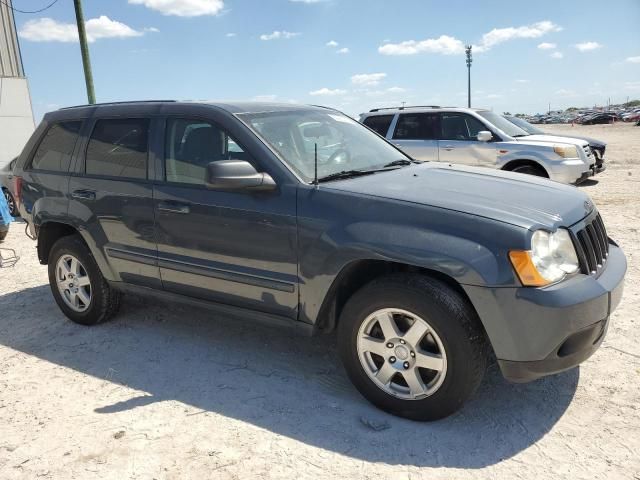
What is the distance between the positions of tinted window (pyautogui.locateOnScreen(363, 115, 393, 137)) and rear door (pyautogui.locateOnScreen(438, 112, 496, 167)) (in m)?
1.06

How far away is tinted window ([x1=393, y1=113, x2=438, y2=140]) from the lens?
10.5 metres

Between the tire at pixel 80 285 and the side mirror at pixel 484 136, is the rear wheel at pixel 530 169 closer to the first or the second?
the side mirror at pixel 484 136

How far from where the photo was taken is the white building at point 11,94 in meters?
15.3

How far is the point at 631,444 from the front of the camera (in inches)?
110

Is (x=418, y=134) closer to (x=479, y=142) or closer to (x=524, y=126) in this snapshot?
(x=479, y=142)

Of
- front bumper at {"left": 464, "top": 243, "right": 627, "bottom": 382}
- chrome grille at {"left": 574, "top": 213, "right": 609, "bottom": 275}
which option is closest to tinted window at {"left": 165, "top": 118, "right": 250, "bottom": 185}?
front bumper at {"left": 464, "top": 243, "right": 627, "bottom": 382}

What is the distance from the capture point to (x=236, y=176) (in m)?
3.22

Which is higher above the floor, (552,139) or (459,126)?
(459,126)

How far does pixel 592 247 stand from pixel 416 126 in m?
7.94

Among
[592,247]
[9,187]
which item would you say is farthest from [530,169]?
[9,187]

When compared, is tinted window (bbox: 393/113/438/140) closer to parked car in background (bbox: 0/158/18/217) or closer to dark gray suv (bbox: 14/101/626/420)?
dark gray suv (bbox: 14/101/626/420)

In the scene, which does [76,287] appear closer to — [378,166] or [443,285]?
[378,166]

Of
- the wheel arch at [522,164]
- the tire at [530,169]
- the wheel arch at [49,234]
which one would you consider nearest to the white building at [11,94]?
the wheel arch at [49,234]

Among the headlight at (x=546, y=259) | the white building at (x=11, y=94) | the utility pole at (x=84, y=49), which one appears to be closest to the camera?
the headlight at (x=546, y=259)
